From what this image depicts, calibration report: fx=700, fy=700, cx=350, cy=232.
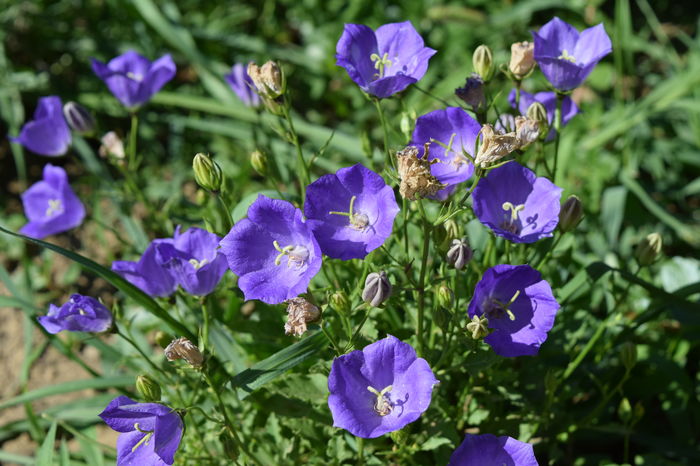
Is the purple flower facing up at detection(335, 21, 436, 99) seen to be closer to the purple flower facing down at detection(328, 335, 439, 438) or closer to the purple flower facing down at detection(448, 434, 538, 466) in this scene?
the purple flower facing down at detection(328, 335, 439, 438)

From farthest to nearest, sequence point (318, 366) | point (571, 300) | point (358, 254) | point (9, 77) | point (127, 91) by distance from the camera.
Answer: point (9, 77)
point (127, 91)
point (571, 300)
point (318, 366)
point (358, 254)

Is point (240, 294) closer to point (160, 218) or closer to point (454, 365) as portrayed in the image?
point (454, 365)

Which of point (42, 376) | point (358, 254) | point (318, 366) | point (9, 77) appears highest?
point (358, 254)

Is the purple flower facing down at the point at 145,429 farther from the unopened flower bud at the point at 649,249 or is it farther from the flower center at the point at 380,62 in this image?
the unopened flower bud at the point at 649,249

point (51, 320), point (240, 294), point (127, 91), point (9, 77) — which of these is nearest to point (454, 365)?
point (240, 294)

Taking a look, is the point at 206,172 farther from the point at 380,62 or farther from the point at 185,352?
the point at 380,62

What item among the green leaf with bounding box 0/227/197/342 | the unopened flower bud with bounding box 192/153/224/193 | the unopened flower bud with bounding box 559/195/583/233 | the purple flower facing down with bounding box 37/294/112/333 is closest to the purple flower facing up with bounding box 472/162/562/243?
the unopened flower bud with bounding box 559/195/583/233
